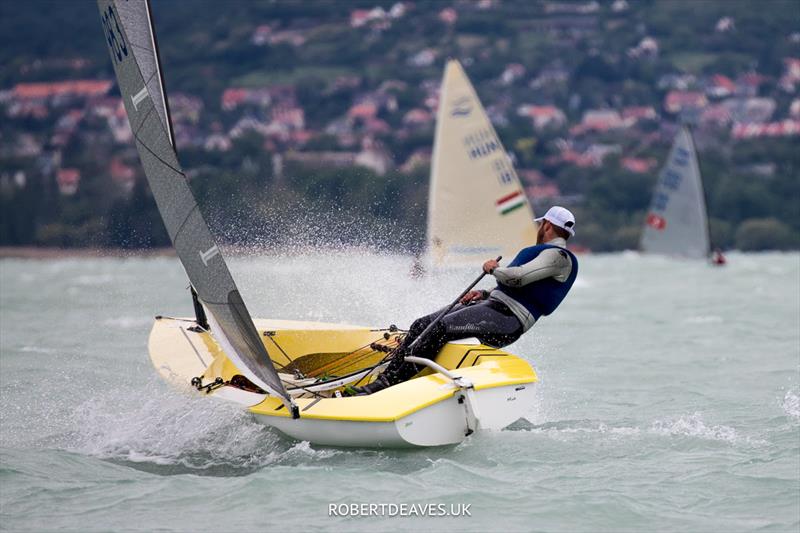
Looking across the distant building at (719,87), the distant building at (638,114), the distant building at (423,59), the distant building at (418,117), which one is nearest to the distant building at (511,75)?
the distant building at (423,59)

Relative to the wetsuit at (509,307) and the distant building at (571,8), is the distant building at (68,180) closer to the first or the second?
the wetsuit at (509,307)

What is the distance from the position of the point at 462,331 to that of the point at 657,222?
78.0 ft

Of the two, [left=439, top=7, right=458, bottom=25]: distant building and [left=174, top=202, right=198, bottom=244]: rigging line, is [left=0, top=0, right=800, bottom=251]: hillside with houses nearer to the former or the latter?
[left=439, top=7, right=458, bottom=25]: distant building

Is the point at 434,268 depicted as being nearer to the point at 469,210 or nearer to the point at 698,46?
the point at 469,210

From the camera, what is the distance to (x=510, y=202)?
17531mm

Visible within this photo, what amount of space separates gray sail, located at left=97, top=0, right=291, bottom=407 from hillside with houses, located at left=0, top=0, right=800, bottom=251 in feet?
101

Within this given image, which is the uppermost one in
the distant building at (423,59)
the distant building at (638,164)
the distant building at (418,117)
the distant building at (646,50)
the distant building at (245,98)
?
the distant building at (423,59)

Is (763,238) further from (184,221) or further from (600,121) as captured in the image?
(184,221)

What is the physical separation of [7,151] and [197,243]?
6162 centimetres

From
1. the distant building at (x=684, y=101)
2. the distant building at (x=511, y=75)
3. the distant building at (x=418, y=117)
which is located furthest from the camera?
the distant building at (x=511, y=75)

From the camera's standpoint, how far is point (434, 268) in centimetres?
1655

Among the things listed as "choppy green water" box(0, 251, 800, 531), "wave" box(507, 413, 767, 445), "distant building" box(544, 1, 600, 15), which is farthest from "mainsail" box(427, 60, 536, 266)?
"distant building" box(544, 1, 600, 15)

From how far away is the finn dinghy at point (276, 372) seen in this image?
7.30 m

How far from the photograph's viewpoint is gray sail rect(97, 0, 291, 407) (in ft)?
25.2
